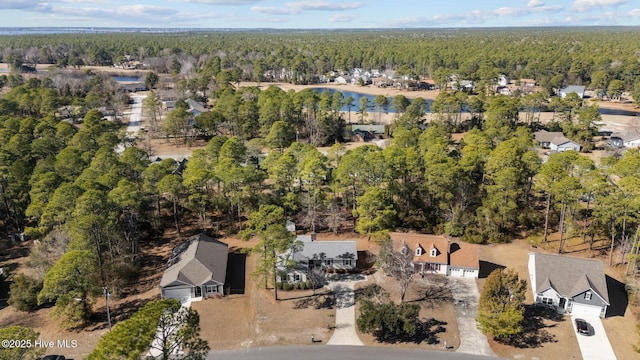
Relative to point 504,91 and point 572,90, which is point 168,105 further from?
point 572,90

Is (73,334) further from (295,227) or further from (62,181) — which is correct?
(295,227)

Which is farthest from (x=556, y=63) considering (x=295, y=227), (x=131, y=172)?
(x=131, y=172)

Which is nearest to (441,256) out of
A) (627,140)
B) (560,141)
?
(560,141)

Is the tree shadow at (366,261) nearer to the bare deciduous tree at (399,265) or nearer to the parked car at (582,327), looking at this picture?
the bare deciduous tree at (399,265)

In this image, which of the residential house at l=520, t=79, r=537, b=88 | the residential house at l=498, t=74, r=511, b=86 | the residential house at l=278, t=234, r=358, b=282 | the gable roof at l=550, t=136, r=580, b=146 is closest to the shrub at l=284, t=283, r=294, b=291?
the residential house at l=278, t=234, r=358, b=282

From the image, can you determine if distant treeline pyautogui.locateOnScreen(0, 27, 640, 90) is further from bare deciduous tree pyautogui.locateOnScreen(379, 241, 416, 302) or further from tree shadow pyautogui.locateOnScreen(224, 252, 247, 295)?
tree shadow pyautogui.locateOnScreen(224, 252, 247, 295)

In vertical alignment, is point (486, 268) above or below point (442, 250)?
below

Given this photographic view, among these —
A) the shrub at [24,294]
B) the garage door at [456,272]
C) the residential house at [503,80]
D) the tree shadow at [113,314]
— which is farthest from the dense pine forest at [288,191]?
the residential house at [503,80]
